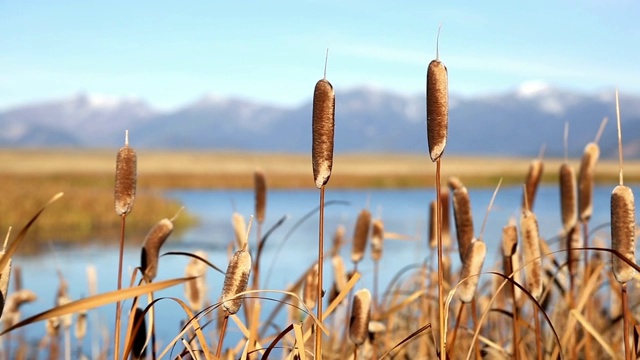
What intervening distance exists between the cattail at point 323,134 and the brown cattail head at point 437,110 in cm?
18

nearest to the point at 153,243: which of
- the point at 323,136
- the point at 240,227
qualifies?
the point at 323,136

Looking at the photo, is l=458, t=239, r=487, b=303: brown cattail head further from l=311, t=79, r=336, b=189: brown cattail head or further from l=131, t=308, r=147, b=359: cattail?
l=131, t=308, r=147, b=359: cattail

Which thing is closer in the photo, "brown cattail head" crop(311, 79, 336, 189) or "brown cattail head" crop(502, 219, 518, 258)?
"brown cattail head" crop(311, 79, 336, 189)

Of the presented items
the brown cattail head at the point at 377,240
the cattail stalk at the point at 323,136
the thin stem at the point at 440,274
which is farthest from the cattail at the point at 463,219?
the brown cattail head at the point at 377,240

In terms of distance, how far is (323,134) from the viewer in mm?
1413

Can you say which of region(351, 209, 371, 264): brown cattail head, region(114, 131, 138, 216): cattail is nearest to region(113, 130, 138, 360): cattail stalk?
region(114, 131, 138, 216): cattail

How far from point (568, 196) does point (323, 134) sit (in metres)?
1.44

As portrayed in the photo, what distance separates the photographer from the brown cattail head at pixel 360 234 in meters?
2.98

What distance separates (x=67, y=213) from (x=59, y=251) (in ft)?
16.5

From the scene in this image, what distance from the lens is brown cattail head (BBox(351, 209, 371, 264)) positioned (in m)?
2.98

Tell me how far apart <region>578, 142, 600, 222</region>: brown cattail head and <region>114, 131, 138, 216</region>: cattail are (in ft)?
5.07

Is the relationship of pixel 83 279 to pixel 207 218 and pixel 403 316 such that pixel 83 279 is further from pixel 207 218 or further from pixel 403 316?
pixel 207 218

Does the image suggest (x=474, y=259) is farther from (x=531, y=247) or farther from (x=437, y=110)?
(x=437, y=110)

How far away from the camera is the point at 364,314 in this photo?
6.48 feet
